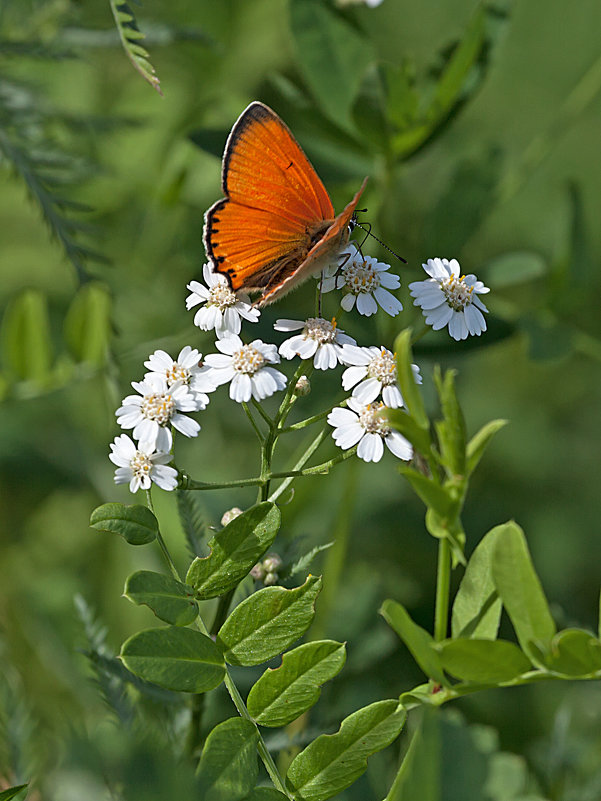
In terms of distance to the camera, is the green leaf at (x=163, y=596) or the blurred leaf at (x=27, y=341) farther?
the blurred leaf at (x=27, y=341)

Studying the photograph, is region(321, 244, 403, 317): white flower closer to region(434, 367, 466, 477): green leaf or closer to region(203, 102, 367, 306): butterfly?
region(203, 102, 367, 306): butterfly

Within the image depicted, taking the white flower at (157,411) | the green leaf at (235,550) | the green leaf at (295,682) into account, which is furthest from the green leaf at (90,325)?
the green leaf at (295,682)

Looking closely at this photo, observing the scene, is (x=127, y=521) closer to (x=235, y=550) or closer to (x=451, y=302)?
(x=235, y=550)

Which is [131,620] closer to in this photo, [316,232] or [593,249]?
[316,232]

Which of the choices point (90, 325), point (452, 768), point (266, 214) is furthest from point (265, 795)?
point (90, 325)

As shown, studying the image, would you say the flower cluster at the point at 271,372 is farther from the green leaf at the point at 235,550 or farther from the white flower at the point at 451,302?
the green leaf at the point at 235,550

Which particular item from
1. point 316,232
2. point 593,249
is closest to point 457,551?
point 316,232
